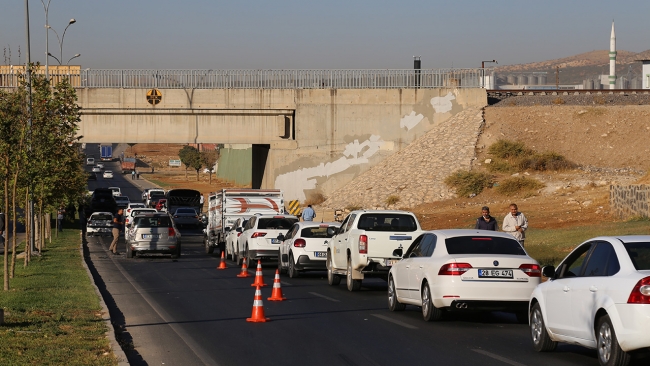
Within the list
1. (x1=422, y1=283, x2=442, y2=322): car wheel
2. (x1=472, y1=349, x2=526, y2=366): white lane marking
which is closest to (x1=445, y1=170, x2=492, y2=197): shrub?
(x1=422, y1=283, x2=442, y2=322): car wheel

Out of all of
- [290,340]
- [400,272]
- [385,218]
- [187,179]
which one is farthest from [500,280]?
[187,179]

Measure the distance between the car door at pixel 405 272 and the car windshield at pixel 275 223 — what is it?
12.9 meters

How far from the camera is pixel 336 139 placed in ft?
196

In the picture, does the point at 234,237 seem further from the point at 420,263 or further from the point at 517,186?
the point at 517,186

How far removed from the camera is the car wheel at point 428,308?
14609 mm

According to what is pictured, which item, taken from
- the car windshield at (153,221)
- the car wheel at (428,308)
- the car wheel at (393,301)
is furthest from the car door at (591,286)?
the car windshield at (153,221)

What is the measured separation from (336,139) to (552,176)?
13.4 m

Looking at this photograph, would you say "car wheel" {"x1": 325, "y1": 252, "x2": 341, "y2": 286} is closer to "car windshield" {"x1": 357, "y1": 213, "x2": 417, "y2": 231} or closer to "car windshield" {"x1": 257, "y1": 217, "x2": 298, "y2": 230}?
"car windshield" {"x1": 357, "y1": 213, "x2": 417, "y2": 231}

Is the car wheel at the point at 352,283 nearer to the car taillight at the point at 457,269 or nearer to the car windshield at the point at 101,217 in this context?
the car taillight at the point at 457,269

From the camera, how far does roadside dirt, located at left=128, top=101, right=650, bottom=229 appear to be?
49.1m

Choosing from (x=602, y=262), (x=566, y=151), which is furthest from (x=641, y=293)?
(x=566, y=151)

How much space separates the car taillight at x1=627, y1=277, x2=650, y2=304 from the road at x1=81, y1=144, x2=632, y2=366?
1823 millimetres

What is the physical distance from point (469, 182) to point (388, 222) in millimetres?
35522

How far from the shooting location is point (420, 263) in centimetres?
1514
